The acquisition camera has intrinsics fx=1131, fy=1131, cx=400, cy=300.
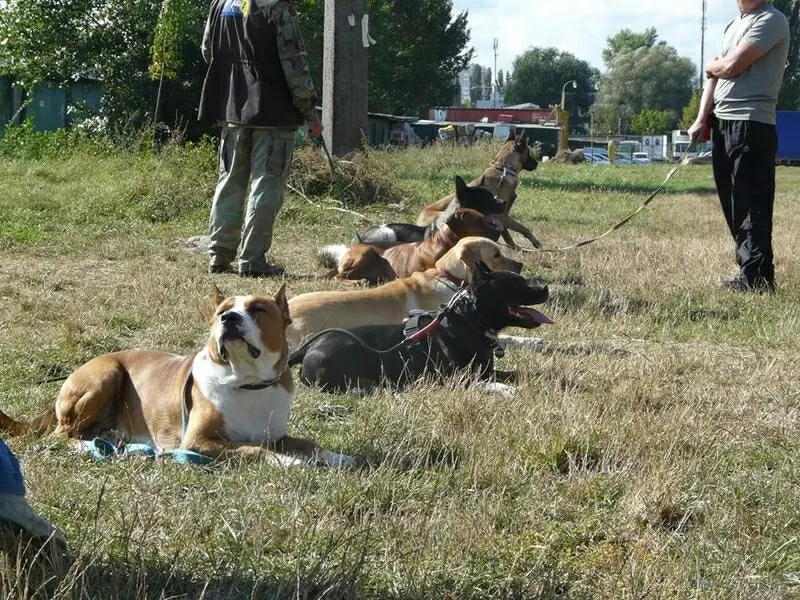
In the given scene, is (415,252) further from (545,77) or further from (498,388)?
(545,77)

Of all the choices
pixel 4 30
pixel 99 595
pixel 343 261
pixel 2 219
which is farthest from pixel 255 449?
pixel 4 30

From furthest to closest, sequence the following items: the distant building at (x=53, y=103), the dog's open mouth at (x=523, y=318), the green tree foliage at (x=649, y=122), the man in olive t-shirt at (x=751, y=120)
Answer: the green tree foliage at (x=649, y=122)
the distant building at (x=53, y=103)
the man in olive t-shirt at (x=751, y=120)
the dog's open mouth at (x=523, y=318)

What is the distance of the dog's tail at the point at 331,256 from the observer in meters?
10.7

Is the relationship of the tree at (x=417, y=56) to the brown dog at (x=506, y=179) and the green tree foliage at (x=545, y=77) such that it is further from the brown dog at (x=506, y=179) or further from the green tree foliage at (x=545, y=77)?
the green tree foliage at (x=545, y=77)

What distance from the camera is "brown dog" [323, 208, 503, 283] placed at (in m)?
9.26

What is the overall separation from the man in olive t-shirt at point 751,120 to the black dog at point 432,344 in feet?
12.2

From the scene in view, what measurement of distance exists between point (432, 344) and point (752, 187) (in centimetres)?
444

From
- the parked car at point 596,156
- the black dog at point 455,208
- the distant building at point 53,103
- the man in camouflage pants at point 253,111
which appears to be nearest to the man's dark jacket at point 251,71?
the man in camouflage pants at point 253,111

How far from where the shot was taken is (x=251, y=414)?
480 centimetres

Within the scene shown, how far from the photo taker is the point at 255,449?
15.2ft

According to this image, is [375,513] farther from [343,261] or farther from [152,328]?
[343,261]

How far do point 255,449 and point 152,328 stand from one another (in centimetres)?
330

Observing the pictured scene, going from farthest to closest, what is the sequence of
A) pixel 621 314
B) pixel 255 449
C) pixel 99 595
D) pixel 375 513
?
pixel 621 314 → pixel 255 449 → pixel 375 513 → pixel 99 595

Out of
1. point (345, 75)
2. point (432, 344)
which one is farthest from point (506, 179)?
point (432, 344)
